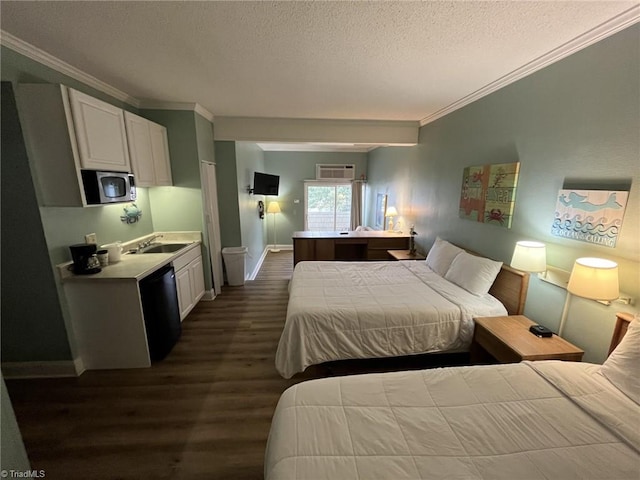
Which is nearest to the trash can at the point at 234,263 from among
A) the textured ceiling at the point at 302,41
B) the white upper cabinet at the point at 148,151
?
the white upper cabinet at the point at 148,151

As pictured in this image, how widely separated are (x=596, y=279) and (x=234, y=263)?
13.8 feet

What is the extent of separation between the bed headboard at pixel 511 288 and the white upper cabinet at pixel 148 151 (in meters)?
3.80

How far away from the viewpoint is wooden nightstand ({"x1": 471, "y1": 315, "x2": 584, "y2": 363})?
170 cm

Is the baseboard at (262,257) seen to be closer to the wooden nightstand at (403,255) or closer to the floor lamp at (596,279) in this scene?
the wooden nightstand at (403,255)

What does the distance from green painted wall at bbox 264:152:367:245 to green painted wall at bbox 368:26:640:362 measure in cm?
397

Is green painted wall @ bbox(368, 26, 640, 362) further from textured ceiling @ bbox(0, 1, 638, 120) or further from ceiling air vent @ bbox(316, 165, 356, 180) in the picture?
ceiling air vent @ bbox(316, 165, 356, 180)

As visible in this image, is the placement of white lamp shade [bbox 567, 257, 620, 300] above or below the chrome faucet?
above

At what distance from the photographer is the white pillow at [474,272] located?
7.93 feet

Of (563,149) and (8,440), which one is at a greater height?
(563,149)

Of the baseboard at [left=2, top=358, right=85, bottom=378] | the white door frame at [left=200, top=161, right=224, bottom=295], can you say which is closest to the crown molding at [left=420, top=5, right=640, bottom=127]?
the white door frame at [left=200, top=161, right=224, bottom=295]

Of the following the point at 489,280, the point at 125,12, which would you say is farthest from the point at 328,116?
the point at 489,280

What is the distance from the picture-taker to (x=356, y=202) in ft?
23.5

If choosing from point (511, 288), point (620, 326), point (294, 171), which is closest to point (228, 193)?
point (294, 171)

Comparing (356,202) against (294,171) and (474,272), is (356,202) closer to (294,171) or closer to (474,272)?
(294,171)
